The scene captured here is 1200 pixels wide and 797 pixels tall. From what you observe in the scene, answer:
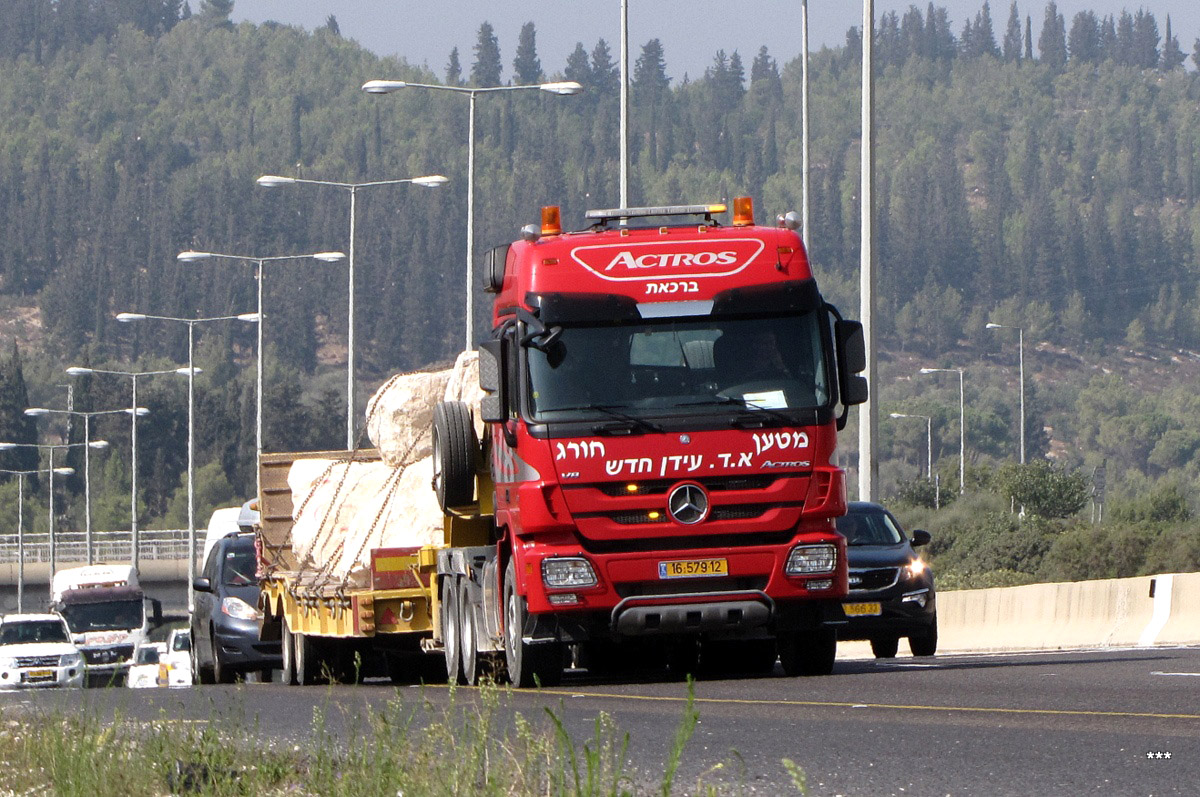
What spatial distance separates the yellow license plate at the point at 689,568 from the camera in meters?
15.2

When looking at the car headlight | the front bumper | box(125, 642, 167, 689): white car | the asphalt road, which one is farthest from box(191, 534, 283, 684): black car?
the front bumper

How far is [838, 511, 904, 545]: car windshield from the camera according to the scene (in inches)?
848

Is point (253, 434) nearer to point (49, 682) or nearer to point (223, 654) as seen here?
point (49, 682)

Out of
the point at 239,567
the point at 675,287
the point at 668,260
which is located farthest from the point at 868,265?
the point at 675,287

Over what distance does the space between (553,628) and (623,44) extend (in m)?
26.0

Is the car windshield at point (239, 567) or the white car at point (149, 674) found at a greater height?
the car windshield at point (239, 567)

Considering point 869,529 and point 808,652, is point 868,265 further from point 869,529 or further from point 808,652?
point 808,652

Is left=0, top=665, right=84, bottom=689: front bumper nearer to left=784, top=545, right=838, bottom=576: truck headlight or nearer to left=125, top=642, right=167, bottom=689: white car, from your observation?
left=125, top=642, right=167, bottom=689: white car

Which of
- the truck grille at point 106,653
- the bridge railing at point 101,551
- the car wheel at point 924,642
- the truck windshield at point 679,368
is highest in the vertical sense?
the truck windshield at point 679,368

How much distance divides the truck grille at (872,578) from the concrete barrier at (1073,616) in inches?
160

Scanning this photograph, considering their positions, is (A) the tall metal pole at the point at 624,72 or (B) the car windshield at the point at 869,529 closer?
(B) the car windshield at the point at 869,529

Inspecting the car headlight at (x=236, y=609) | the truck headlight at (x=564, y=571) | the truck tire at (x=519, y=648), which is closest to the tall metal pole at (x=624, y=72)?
the car headlight at (x=236, y=609)

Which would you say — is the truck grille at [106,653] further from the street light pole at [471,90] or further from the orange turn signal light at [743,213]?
the orange turn signal light at [743,213]

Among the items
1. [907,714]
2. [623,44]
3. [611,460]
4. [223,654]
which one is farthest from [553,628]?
[623,44]
